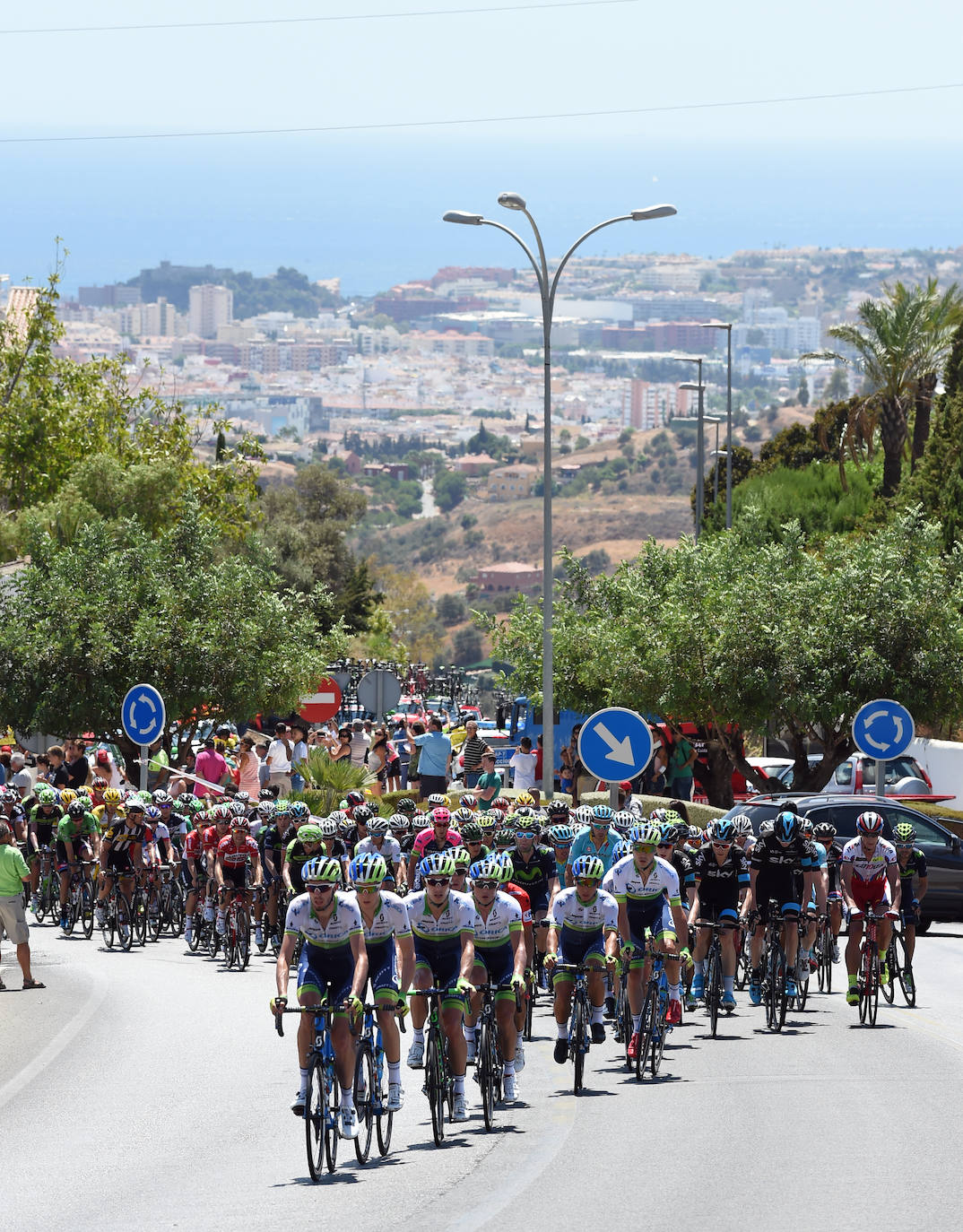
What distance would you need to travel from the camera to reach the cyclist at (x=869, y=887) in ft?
53.0

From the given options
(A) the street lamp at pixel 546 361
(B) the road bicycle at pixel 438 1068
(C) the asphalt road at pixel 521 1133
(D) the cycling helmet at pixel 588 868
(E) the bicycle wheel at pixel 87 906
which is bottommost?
(E) the bicycle wheel at pixel 87 906

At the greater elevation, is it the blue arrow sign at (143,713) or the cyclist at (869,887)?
the blue arrow sign at (143,713)

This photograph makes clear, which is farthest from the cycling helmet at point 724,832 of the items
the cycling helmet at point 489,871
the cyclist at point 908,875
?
the cycling helmet at point 489,871

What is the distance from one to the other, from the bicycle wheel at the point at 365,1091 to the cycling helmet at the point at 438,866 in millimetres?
1309

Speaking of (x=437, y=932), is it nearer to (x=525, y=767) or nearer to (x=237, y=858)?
(x=237, y=858)

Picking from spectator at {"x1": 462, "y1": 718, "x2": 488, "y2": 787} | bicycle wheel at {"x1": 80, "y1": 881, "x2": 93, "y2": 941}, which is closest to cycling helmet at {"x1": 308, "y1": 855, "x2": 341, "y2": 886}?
bicycle wheel at {"x1": 80, "y1": 881, "x2": 93, "y2": 941}

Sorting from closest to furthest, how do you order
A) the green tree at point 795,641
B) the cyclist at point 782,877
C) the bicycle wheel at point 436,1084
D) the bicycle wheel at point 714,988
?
the bicycle wheel at point 436,1084
the bicycle wheel at point 714,988
the cyclist at point 782,877
the green tree at point 795,641

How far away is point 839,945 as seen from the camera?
69.4 ft

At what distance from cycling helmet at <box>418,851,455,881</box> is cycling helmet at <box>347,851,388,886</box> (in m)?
0.31

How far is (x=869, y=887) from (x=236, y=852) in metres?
6.49

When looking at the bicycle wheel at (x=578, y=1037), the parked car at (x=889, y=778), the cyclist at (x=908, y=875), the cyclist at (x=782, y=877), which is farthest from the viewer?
the parked car at (x=889, y=778)

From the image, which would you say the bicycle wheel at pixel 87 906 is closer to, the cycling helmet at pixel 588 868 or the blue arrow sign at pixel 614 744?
the blue arrow sign at pixel 614 744

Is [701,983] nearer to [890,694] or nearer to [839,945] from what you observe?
[839,945]

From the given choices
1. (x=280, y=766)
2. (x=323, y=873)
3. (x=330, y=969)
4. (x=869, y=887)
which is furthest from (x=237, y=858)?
(x=280, y=766)
